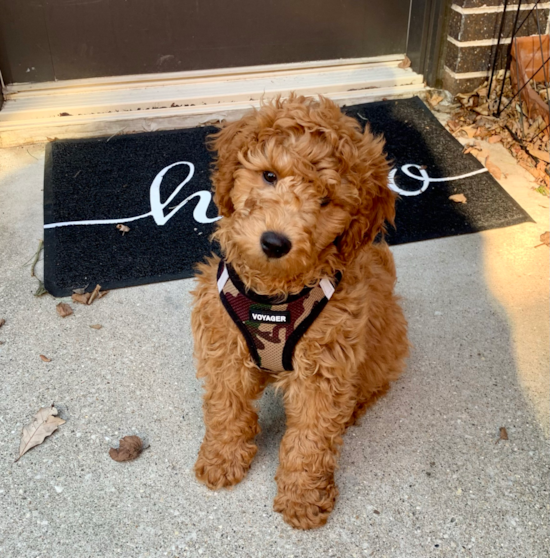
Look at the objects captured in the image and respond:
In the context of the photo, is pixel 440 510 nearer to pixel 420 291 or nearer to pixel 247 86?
pixel 420 291

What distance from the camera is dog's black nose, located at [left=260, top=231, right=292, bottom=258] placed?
6.38 ft

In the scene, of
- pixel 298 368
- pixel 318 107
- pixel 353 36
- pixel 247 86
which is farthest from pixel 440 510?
pixel 353 36

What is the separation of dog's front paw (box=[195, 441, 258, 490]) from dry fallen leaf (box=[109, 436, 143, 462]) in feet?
0.90

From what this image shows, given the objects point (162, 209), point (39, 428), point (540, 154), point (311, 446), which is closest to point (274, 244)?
point (311, 446)

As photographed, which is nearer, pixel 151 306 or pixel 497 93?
pixel 151 306

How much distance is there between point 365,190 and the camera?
2127 mm

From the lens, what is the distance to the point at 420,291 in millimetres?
3562

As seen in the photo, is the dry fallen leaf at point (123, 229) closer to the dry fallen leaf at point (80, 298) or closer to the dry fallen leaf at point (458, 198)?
the dry fallen leaf at point (80, 298)

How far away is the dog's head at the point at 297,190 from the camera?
1.99 m

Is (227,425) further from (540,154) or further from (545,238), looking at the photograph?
(540,154)

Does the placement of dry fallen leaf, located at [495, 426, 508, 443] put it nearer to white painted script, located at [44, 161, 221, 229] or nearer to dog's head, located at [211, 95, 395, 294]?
dog's head, located at [211, 95, 395, 294]

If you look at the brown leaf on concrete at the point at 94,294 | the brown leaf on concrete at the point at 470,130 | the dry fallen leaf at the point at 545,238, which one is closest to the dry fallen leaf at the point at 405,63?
the brown leaf on concrete at the point at 470,130

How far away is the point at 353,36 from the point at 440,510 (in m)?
3.93

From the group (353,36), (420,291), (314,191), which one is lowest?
(420,291)
